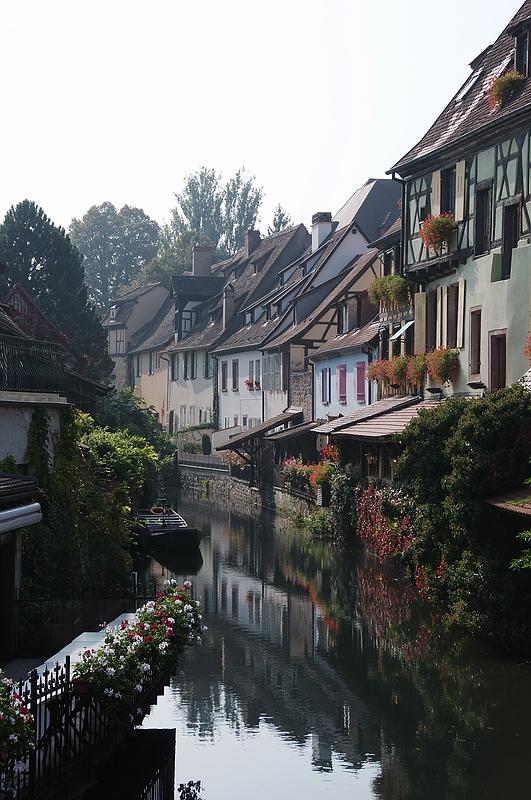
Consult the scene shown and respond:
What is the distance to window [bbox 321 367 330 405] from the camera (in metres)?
38.2

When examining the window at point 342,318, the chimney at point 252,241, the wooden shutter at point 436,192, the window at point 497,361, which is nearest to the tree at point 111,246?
the chimney at point 252,241

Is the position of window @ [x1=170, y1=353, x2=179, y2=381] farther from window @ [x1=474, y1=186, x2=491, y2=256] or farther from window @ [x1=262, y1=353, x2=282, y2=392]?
window @ [x1=474, y1=186, x2=491, y2=256]

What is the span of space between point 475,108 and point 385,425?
25.9 feet

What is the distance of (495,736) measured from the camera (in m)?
13.1

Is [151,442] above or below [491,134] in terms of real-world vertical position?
below

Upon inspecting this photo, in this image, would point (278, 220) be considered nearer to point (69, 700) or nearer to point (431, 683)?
point (431, 683)

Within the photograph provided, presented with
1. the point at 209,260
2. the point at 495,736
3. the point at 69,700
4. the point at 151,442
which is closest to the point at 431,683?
the point at 495,736

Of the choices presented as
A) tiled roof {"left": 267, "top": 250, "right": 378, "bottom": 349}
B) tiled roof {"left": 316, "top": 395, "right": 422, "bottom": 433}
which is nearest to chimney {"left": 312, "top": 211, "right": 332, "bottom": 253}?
tiled roof {"left": 267, "top": 250, "right": 378, "bottom": 349}

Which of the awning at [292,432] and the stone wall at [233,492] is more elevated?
the awning at [292,432]

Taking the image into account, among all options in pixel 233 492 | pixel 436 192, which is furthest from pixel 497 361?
pixel 233 492

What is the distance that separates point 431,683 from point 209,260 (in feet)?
174

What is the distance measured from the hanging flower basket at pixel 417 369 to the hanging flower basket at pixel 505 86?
656 cm

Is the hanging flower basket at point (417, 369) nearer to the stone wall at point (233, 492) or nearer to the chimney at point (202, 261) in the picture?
the stone wall at point (233, 492)

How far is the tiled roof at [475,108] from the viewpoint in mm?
22706
